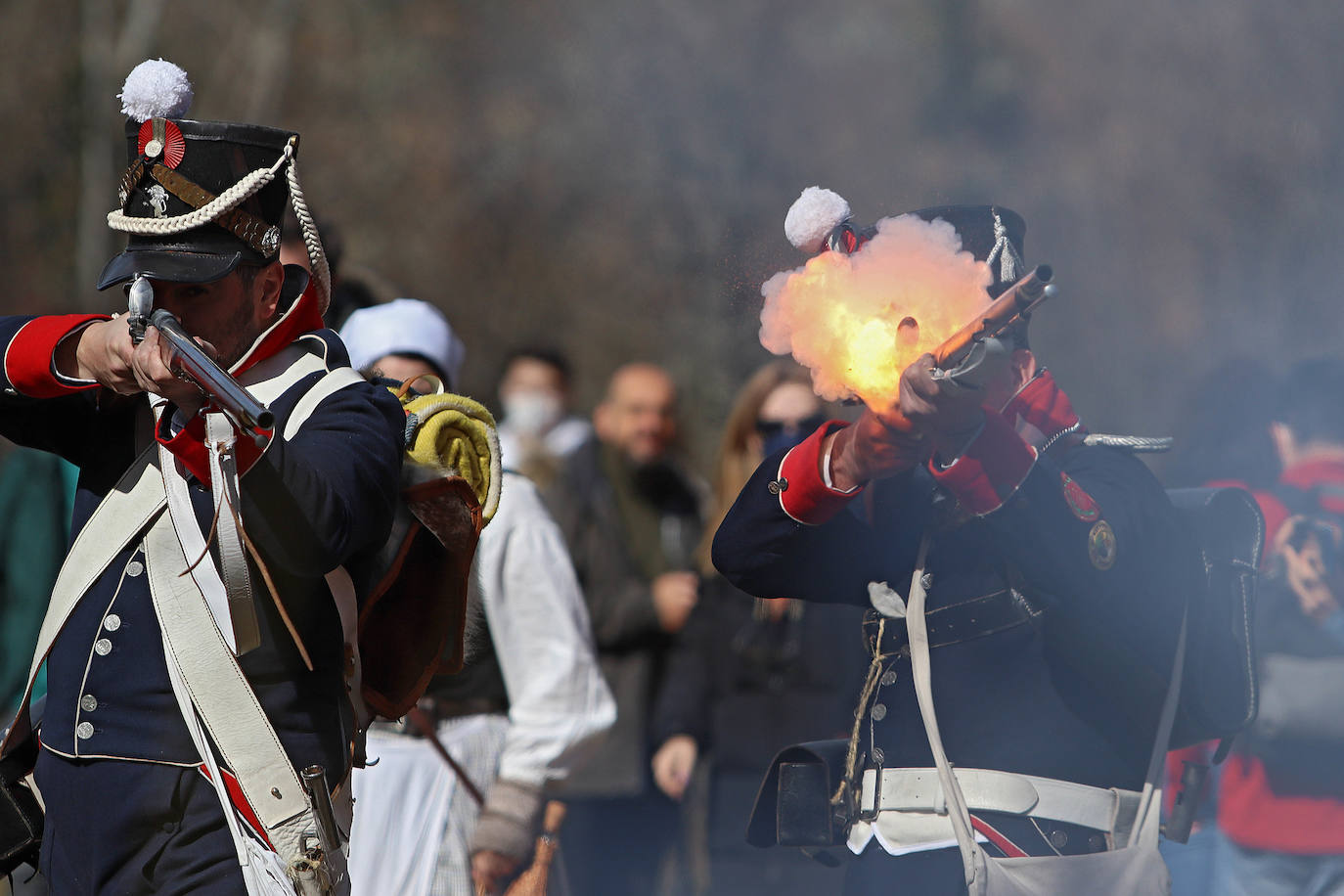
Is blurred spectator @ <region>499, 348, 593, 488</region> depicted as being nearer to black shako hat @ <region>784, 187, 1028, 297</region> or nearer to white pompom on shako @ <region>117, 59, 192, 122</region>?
black shako hat @ <region>784, 187, 1028, 297</region>

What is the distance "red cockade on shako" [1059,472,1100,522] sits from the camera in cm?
286

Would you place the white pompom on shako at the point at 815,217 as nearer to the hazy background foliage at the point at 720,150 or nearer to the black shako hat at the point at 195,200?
the hazy background foliage at the point at 720,150

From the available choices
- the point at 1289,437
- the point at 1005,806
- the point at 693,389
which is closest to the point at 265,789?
the point at 1005,806

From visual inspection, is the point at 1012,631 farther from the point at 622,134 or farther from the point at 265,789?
the point at 622,134

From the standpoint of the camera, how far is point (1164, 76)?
5391 mm

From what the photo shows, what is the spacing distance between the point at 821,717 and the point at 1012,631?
3367 mm

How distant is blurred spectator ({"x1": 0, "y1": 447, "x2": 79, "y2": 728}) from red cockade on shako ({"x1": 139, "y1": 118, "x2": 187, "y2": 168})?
8.72 feet

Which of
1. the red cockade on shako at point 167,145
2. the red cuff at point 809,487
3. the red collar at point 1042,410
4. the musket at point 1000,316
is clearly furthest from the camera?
the red collar at point 1042,410

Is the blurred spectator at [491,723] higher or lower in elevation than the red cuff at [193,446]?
lower

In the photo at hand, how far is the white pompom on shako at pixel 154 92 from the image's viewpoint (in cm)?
269

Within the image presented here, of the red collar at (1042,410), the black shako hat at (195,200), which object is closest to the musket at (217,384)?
the black shako hat at (195,200)

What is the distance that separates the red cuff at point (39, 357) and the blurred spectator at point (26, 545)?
2474mm

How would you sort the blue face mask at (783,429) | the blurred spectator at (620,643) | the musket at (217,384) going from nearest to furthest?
the musket at (217,384)
the blue face mask at (783,429)
the blurred spectator at (620,643)

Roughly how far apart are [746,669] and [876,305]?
386 cm
